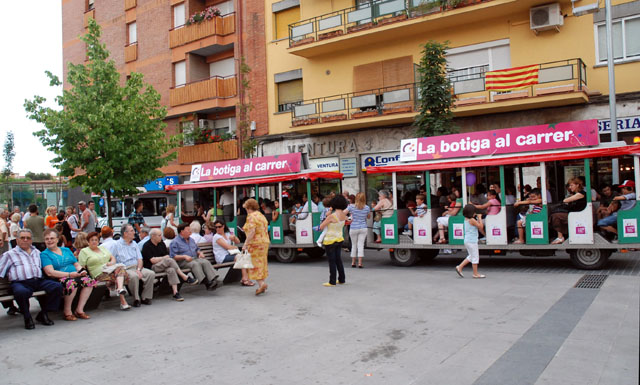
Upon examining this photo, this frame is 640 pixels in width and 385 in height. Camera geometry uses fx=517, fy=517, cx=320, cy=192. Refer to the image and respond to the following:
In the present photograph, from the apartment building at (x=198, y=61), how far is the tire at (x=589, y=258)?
1613 centimetres

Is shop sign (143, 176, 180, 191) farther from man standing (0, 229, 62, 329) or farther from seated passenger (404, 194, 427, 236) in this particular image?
man standing (0, 229, 62, 329)

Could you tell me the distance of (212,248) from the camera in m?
10.5

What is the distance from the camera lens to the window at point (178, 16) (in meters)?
27.7

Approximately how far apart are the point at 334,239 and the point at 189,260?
107 inches

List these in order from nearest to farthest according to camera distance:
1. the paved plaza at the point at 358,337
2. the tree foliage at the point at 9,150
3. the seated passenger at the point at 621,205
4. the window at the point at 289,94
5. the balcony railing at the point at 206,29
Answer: the paved plaza at the point at 358,337
the seated passenger at the point at 621,205
the window at the point at 289,94
the balcony railing at the point at 206,29
the tree foliage at the point at 9,150

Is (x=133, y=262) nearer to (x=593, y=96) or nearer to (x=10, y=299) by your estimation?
(x=10, y=299)

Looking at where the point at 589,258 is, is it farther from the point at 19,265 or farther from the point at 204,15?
the point at 204,15

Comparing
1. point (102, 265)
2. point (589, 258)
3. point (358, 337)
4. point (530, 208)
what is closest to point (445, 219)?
point (530, 208)

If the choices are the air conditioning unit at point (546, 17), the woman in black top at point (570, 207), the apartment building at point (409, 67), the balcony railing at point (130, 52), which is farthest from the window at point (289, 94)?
the woman in black top at point (570, 207)

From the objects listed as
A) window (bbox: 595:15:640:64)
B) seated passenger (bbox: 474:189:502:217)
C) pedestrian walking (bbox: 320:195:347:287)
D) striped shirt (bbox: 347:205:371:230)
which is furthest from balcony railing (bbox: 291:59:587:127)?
pedestrian walking (bbox: 320:195:347:287)

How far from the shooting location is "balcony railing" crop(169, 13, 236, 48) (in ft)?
84.4

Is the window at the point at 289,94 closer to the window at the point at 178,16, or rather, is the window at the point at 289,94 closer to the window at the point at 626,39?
the window at the point at 178,16

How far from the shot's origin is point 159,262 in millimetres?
9117

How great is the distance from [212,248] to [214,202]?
545 centimetres
